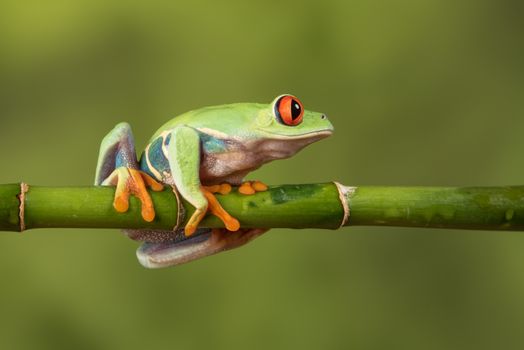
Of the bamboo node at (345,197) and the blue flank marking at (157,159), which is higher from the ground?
the blue flank marking at (157,159)

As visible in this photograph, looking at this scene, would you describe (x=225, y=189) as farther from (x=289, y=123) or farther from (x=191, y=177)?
(x=289, y=123)

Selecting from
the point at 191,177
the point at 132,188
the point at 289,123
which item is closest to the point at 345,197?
the point at 289,123

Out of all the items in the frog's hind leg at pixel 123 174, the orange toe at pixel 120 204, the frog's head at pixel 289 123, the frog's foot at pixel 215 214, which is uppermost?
the frog's head at pixel 289 123

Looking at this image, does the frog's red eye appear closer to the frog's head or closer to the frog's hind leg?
the frog's head

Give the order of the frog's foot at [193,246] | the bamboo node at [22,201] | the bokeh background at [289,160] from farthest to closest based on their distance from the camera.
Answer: the bokeh background at [289,160], the frog's foot at [193,246], the bamboo node at [22,201]

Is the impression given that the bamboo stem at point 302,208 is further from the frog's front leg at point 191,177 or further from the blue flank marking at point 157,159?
the blue flank marking at point 157,159

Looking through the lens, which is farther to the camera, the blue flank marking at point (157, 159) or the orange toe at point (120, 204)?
the blue flank marking at point (157, 159)

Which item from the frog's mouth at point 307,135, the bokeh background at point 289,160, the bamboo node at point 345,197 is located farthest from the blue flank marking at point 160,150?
the bokeh background at point 289,160

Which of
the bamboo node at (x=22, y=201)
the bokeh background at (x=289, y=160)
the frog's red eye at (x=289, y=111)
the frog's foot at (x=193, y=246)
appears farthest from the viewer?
the bokeh background at (x=289, y=160)
